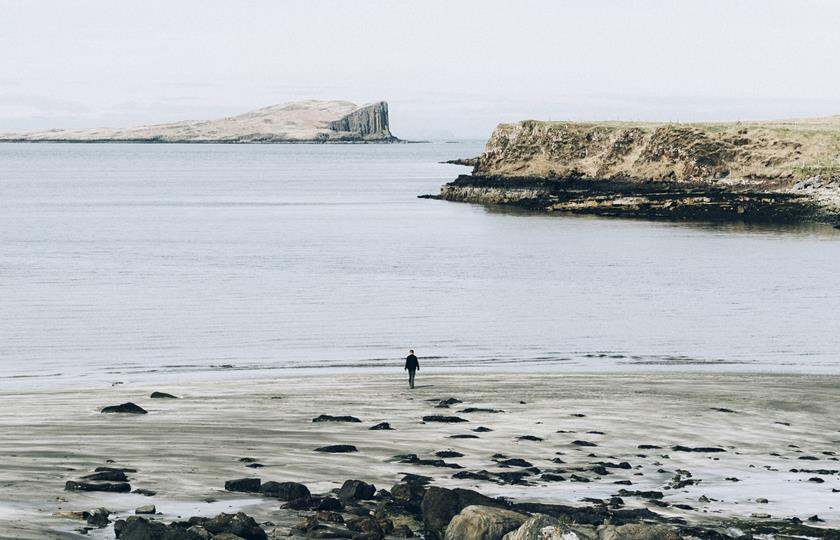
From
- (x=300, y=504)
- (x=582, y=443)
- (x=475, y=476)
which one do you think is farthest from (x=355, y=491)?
(x=582, y=443)

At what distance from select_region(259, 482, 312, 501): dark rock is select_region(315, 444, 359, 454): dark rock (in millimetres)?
3841

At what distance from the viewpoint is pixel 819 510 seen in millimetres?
21812

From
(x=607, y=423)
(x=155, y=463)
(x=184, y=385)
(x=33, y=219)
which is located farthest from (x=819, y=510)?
(x=33, y=219)

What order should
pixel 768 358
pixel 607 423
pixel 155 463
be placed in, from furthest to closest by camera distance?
pixel 768 358 → pixel 607 423 → pixel 155 463

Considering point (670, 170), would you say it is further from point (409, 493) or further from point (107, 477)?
point (107, 477)

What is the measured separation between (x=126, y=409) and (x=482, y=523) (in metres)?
14.5

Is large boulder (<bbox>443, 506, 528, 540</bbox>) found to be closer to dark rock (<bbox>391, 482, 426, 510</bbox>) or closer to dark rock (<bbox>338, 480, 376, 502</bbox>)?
dark rock (<bbox>391, 482, 426, 510</bbox>)

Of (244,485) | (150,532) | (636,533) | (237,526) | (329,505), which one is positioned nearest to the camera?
(636,533)

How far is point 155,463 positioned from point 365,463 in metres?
4.25

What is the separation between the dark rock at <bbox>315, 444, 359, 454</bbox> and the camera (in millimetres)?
25781

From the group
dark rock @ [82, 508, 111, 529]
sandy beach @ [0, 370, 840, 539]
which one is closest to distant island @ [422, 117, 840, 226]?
sandy beach @ [0, 370, 840, 539]

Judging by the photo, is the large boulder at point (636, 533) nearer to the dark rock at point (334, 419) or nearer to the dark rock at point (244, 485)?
the dark rock at point (244, 485)

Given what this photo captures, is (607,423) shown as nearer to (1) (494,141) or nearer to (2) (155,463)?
(2) (155,463)

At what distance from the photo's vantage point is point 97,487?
21688 millimetres
